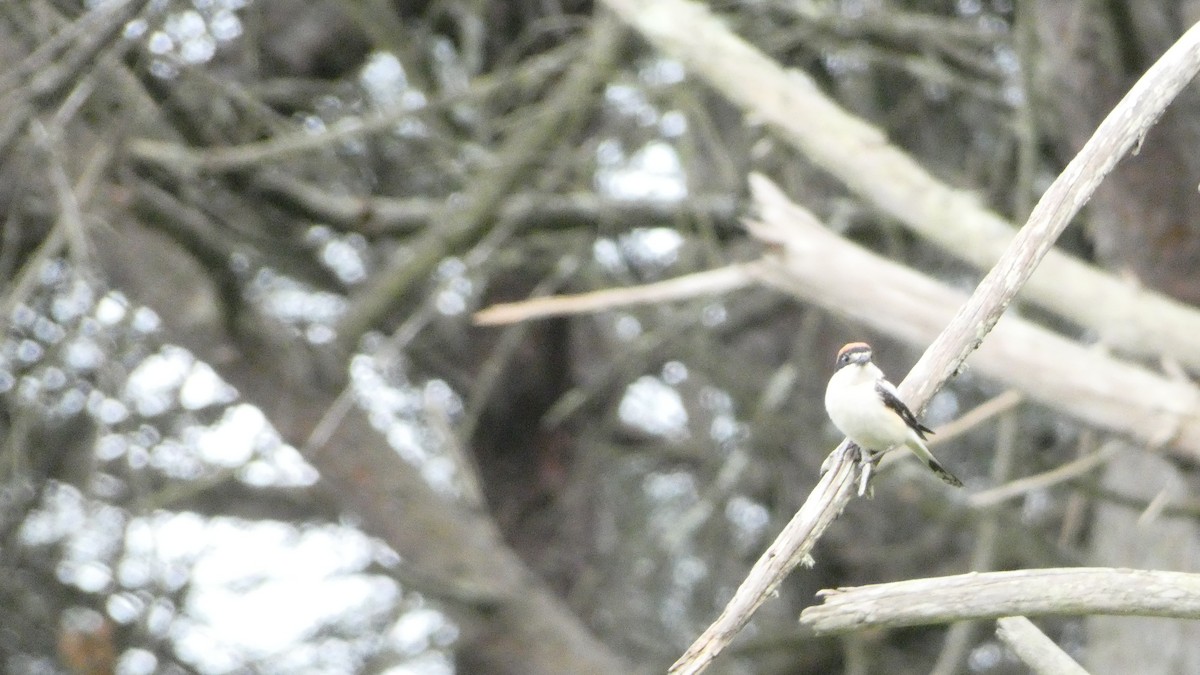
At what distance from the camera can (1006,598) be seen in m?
1.75

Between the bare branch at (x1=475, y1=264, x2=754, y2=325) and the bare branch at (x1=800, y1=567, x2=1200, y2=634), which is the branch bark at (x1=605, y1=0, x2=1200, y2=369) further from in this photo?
the bare branch at (x1=800, y1=567, x2=1200, y2=634)

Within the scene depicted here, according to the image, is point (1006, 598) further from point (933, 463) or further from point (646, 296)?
point (646, 296)

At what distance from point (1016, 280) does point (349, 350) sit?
420 centimetres

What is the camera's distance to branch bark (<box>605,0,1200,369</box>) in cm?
453

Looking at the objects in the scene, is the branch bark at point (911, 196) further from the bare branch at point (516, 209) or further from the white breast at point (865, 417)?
the white breast at point (865, 417)

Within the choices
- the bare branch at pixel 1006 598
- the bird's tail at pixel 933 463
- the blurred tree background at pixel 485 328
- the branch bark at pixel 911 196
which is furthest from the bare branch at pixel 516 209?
the bare branch at pixel 1006 598

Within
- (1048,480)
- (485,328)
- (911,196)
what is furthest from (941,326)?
(485,328)

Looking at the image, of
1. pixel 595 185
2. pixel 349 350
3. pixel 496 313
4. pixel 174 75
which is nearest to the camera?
pixel 496 313

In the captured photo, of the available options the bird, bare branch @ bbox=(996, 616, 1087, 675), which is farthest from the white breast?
bare branch @ bbox=(996, 616, 1087, 675)

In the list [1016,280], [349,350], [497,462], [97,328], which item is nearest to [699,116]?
[349,350]

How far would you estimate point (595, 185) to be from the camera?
7.35 metres

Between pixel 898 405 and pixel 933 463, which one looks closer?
pixel 898 405

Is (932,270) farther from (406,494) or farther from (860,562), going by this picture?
(406,494)

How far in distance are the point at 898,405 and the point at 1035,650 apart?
413 mm
